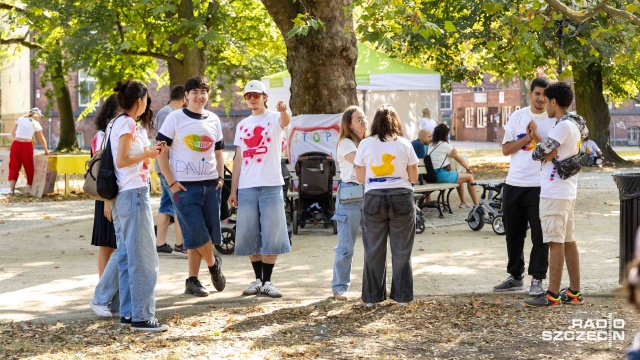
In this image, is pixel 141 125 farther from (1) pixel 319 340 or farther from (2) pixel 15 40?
(2) pixel 15 40

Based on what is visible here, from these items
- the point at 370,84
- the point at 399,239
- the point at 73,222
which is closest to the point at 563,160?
the point at 399,239

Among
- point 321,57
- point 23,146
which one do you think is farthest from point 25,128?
point 321,57

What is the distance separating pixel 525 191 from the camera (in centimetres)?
826

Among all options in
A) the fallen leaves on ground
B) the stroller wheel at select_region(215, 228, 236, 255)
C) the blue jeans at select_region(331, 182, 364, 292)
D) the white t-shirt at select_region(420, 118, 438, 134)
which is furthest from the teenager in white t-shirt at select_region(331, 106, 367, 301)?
the white t-shirt at select_region(420, 118, 438, 134)

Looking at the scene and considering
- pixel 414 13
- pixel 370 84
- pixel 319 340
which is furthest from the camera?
pixel 370 84

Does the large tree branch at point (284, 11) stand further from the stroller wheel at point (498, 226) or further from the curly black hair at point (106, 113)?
the curly black hair at point (106, 113)

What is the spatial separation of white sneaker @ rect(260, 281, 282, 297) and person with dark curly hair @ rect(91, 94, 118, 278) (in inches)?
51.9

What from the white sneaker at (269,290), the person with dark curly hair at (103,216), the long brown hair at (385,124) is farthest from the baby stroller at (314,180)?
the long brown hair at (385,124)

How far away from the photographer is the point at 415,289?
872 centimetres

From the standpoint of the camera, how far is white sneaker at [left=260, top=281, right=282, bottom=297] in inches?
326

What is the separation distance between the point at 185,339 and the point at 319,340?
0.92 meters

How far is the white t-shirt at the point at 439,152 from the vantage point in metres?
15.3

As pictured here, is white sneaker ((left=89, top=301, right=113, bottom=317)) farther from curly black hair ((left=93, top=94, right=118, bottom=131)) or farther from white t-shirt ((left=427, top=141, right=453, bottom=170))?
white t-shirt ((left=427, top=141, right=453, bottom=170))

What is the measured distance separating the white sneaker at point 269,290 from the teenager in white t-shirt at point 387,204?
0.96 m
